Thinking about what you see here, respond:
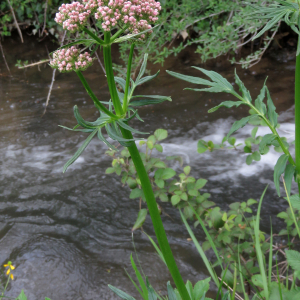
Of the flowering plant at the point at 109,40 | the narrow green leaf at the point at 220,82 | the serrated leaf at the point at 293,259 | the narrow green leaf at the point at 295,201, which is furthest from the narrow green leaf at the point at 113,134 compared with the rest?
the serrated leaf at the point at 293,259

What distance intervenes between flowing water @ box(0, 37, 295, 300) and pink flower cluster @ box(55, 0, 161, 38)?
5.38ft

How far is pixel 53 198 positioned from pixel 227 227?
173 centimetres

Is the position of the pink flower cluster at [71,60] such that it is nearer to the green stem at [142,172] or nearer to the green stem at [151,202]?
the green stem at [142,172]

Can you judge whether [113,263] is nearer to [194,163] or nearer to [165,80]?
[194,163]

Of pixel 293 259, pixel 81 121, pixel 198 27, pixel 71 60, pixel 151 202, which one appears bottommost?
pixel 198 27

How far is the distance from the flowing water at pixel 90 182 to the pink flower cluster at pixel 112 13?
1.64m

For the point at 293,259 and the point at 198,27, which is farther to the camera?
the point at 198,27

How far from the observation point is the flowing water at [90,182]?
2.17m

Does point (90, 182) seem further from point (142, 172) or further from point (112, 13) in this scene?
point (112, 13)

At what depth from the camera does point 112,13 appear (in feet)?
2.55

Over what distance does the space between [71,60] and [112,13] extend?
0.51 feet

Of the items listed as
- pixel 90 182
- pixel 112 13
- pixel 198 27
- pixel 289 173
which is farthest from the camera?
pixel 198 27

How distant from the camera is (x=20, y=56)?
5.68 m

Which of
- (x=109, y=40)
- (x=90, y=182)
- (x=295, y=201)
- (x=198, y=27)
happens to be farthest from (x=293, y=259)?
(x=198, y=27)
